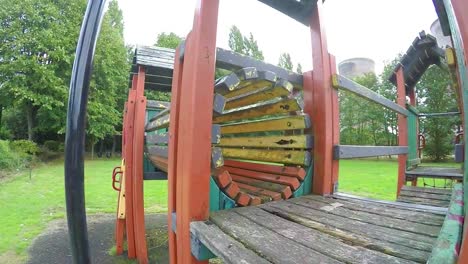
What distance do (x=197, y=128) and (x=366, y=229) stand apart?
3.08ft

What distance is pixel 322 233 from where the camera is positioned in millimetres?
1300

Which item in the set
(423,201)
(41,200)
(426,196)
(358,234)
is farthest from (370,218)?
(41,200)

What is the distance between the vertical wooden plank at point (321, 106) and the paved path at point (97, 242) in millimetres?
2844

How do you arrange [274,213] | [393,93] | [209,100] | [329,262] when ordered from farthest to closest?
[393,93], [274,213], [209,100], [329,262]

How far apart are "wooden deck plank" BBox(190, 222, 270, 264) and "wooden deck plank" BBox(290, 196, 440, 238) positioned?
0.72m

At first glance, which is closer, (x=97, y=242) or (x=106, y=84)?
(x=97, y=242)

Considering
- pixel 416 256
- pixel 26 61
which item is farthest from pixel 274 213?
pixel 26 61

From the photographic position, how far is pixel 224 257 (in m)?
1.05

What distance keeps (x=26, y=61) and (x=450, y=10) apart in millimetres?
21736

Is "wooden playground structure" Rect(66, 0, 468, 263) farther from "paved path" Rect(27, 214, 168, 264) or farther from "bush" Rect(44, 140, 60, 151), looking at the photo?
"bush" Rect(44, 140, 60, 151)

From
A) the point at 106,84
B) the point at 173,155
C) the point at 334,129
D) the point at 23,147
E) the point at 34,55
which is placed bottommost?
the point at 173,155

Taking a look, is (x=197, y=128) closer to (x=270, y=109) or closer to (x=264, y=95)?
(x=264, y=95)

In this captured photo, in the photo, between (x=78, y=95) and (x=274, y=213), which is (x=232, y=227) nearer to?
(x=274, y=213)

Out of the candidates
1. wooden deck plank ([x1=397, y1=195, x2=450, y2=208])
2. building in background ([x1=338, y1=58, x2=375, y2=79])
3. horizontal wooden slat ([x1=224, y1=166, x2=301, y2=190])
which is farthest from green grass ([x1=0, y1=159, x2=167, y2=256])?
building in background ([x1=338, y1=58, x2=375, y2=79])
